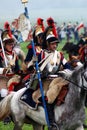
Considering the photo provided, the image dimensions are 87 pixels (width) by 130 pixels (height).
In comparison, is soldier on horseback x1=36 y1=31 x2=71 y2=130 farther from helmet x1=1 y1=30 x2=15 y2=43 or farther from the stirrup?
helmet x1=1 y1=30 x2=15 y2=43

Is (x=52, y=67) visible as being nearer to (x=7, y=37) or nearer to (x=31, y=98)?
(x=31, y=98)

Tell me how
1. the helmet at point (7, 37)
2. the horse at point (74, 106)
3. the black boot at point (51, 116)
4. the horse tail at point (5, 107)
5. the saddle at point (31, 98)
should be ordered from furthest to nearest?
the helmet at point (7, 37) → the horse tail at point (5, 107) → the black boot at point (51, 116) → the saddle at point (31, 98) → the horse at point (74, 106)

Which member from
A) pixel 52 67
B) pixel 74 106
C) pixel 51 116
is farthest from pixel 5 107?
pixel 74 106

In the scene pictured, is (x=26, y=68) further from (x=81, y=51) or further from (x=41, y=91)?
(x=81, y=51)

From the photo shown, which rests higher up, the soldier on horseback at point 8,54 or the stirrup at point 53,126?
the soldier on horseback at point 8,54


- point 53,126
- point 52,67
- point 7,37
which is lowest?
point 53,126

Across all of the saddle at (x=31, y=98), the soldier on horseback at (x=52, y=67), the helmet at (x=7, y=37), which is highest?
the helmet at (x=7, y=37)

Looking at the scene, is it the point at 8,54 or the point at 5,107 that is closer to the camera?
the point at 5,107

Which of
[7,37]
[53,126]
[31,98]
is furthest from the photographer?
[7,37]

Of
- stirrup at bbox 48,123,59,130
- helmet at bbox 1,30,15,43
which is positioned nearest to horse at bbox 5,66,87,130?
stirrup at bbox 48,123,59,130

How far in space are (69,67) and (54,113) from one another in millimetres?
1174

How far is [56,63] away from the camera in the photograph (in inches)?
404

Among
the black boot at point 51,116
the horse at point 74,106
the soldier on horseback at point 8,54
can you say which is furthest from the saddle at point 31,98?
the soldier on horseback at point 8,54

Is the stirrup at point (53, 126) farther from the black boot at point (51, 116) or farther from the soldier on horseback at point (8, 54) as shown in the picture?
the soldier on horseback at point (8, 54)
